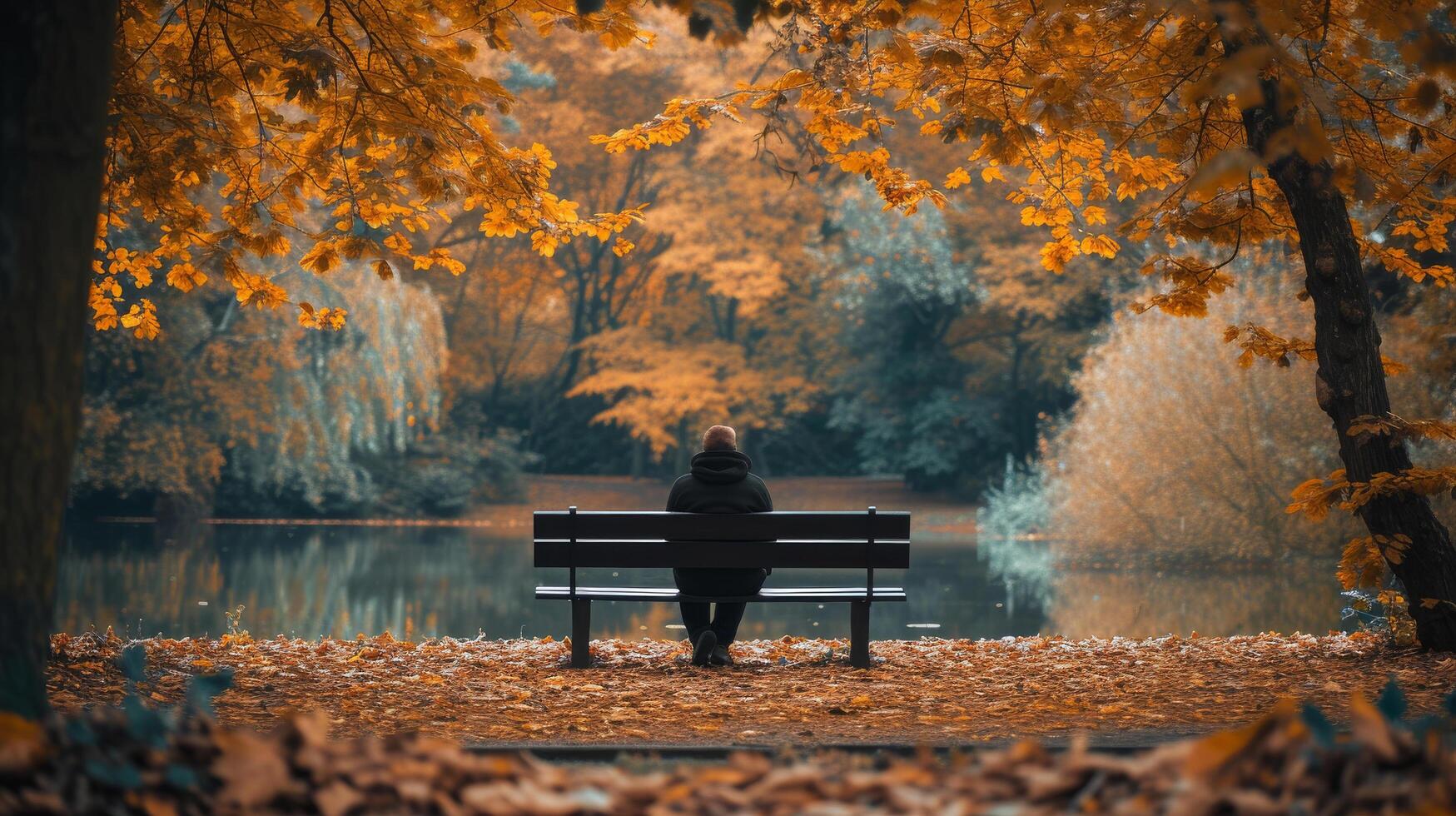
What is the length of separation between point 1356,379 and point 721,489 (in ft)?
10.7

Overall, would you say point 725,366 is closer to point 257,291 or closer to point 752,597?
point 257,291

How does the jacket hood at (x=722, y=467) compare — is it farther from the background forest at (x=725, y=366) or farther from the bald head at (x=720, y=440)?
the background forest at (x=725, y=366)

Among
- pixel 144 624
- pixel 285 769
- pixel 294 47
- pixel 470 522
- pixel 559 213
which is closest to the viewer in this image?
pixel 285 769

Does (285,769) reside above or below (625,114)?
below

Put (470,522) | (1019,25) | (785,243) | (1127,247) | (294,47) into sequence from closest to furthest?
(294,47), (1019,25), (1127,247), (470,522), (785,243)

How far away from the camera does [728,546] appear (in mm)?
6836

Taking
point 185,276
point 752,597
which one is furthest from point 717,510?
A: point 185,276

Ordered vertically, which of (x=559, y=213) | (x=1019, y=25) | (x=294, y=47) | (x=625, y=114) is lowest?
(x=559, y=213)

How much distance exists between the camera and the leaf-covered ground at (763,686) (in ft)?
16.7

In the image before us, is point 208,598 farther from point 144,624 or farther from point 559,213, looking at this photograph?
point 559,213

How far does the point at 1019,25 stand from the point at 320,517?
23075mm

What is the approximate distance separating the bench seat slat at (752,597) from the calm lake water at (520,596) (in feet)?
9.99

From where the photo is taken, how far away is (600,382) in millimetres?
31953

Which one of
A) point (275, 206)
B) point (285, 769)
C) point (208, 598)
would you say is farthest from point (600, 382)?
point (285, 769)
